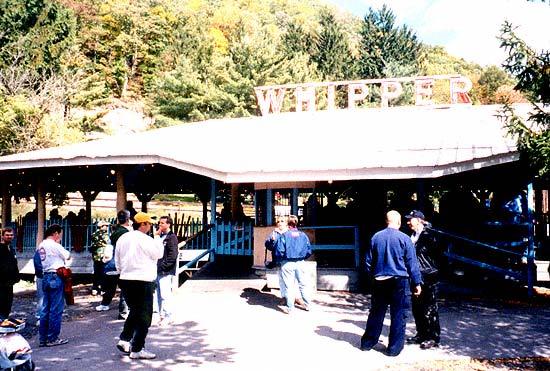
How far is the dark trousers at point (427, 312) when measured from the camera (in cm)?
713

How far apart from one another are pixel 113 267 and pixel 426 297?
5427 millimetres

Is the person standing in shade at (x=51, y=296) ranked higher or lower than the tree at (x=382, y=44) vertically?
lower

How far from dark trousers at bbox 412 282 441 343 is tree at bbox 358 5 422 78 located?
4733 cm

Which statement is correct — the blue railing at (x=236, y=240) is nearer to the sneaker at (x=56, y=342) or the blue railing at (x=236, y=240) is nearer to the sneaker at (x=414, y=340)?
the sneaker at (x=56, y=342)

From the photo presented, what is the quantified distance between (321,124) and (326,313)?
8.72m

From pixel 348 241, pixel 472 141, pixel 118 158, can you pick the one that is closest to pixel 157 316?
pixel 118 158

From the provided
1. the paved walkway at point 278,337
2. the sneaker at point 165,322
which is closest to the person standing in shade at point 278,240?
the paved walkway at point 278,337

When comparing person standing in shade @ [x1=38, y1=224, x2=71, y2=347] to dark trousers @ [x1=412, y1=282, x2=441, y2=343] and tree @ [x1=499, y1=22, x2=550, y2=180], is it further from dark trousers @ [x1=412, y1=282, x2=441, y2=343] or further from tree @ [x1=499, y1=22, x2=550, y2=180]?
→ tree @ [x1=499, y1=22, x2=550, y2=180]

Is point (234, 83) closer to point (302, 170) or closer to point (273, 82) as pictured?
point (273, 82)

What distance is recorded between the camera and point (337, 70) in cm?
5738

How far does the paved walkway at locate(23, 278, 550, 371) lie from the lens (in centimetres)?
676

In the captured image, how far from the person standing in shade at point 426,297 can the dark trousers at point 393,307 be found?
0.31m

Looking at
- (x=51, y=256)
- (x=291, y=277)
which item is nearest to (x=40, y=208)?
(x=51, y=256)

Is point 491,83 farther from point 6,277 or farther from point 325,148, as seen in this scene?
point 6,277
